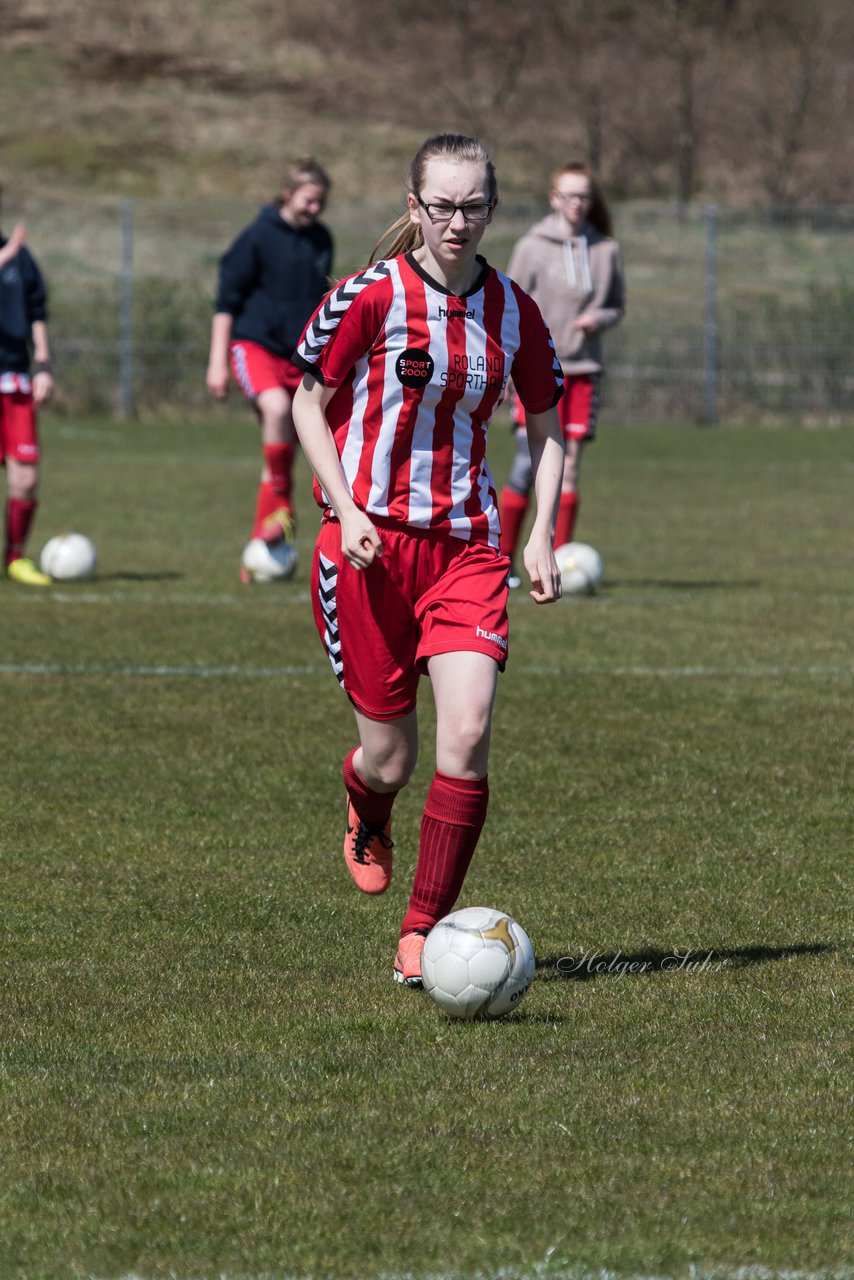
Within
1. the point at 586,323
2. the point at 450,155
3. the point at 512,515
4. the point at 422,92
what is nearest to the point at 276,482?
the point at 512,515

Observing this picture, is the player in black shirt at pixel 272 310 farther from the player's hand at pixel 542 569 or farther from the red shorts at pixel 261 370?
the player's hand at pixel 542 569

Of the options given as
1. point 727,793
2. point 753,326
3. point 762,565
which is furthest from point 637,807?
point 753,326

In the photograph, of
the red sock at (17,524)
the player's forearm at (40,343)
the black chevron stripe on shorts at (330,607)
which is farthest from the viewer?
the red sock at (17,524)

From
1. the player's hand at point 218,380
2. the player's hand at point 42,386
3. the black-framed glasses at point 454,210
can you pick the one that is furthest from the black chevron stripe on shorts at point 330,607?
the player's hand at point 218,380

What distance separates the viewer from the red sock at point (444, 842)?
16.5 ft

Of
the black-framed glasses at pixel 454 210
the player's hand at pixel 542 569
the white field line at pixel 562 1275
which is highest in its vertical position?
the black-framed glasses at pixel 454 210

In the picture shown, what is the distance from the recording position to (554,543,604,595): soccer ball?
39.9 feet

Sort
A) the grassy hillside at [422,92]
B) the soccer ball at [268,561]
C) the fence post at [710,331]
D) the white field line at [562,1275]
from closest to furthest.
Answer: the white field line at [562,1275] → the soccer ball at [268,561] → the fence post at [710,331] → the grassy hillside at [422,92]

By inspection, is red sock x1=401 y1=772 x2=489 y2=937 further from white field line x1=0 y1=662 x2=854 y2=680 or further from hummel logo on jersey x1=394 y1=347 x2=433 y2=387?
white field line x1=0 y1=662 x2=854 y2=680

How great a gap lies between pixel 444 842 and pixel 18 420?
7732mm

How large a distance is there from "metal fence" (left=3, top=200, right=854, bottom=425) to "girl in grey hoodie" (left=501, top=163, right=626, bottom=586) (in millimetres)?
17232

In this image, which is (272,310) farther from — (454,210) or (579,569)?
(454,210)

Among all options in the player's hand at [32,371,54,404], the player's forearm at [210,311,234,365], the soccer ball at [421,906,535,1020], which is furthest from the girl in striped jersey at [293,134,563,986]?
the player's forearm at [210,311,234,365]

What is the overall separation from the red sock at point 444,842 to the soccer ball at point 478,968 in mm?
266
